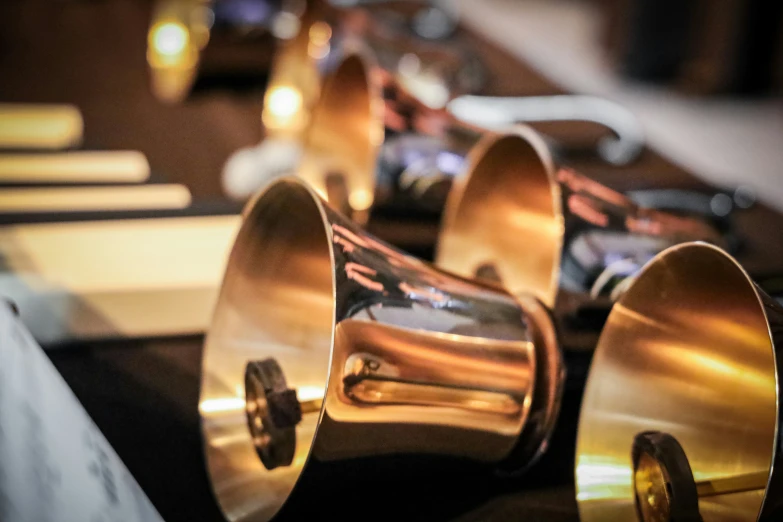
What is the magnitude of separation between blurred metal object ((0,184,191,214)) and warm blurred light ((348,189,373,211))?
0.16m

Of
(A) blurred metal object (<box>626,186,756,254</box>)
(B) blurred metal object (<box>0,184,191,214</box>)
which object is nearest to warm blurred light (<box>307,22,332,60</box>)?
(B) blurred metal object (<box>0,184,191,214</box>)

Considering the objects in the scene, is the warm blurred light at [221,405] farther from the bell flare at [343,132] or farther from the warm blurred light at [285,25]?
the warm blurred light at [285,25]

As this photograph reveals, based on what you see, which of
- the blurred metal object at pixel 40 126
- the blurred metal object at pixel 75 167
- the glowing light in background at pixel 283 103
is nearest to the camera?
the blurred metal object at pixel 75 167

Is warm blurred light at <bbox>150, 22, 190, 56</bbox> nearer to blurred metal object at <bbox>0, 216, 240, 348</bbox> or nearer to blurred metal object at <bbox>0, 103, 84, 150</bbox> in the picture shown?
blurred metal object at <bbox>0, 103, 84, 150</bbox>

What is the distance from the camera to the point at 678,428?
0.45 metres

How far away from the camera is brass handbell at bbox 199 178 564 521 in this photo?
0.45 metres

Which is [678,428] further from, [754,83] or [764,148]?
[754,83]

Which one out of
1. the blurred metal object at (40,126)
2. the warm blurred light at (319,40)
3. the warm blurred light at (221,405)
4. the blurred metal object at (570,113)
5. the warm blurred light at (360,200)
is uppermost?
the warm blurred light at (319,40)

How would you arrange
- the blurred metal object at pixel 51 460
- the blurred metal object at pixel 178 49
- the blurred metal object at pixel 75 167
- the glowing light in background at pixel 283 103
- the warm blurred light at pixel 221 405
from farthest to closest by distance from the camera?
1. the blurred metal object at pixel 178 49
2. the glowing light in background at pixel 283 103
3. the blurred metal object at pixel 75 167
4. the warm blurred light at pixel 221 405
5. the blurred metal object at pixel 51 460

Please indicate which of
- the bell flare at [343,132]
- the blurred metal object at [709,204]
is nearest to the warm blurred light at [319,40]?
the bell flare at [343,132]

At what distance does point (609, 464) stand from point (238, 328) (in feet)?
0.82

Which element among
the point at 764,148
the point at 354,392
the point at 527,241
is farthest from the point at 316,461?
the point at 764,148

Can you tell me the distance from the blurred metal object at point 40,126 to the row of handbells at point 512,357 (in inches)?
21.4

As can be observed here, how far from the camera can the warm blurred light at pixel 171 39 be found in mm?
1271
